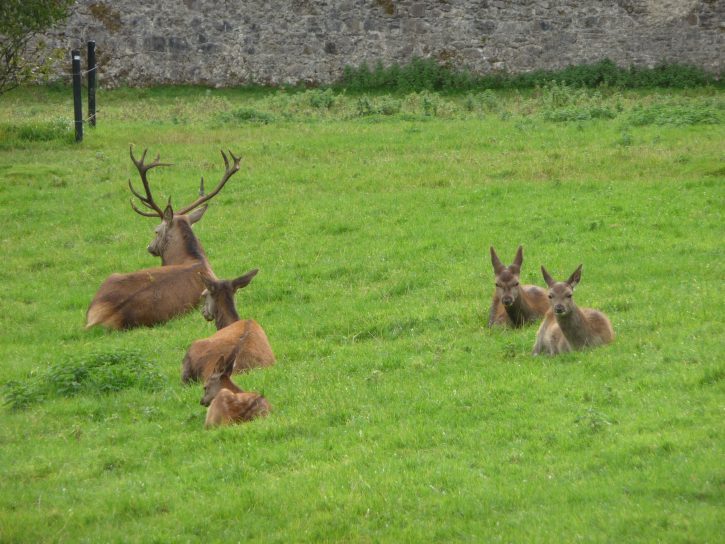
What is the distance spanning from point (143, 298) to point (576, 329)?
250 inches

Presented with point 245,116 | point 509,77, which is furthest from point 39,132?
point 509,77

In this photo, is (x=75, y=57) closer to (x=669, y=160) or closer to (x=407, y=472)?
(x=669, y=160)

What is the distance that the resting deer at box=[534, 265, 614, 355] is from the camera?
12.4 m

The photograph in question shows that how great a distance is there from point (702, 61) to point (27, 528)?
28266 millimetres

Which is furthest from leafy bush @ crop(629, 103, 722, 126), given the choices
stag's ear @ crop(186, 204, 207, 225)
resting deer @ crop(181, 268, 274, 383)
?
resting deer @ crop(181, 268, 274, 383)

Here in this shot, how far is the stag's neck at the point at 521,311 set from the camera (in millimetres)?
13969

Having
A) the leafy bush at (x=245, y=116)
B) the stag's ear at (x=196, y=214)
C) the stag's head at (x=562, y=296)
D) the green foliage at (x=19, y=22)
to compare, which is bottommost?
the leafy bush at (x=245, y=116)

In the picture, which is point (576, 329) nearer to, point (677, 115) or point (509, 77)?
point (677, 115)

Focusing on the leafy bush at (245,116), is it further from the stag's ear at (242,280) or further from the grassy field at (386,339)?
the stag's ear at (242,280)

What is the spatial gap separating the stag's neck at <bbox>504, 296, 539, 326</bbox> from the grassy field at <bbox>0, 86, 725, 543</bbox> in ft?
1.05

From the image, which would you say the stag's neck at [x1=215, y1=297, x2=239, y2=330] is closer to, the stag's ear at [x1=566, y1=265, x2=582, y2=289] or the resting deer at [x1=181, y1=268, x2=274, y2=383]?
the resting deer at [x1=181, y1=268, x2=274, y2=383]

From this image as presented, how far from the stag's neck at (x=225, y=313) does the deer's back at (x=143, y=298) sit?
68.9 inches

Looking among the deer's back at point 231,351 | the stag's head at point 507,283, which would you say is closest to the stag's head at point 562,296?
the stag's head at point 507,283

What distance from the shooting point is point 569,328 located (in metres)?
12.5
